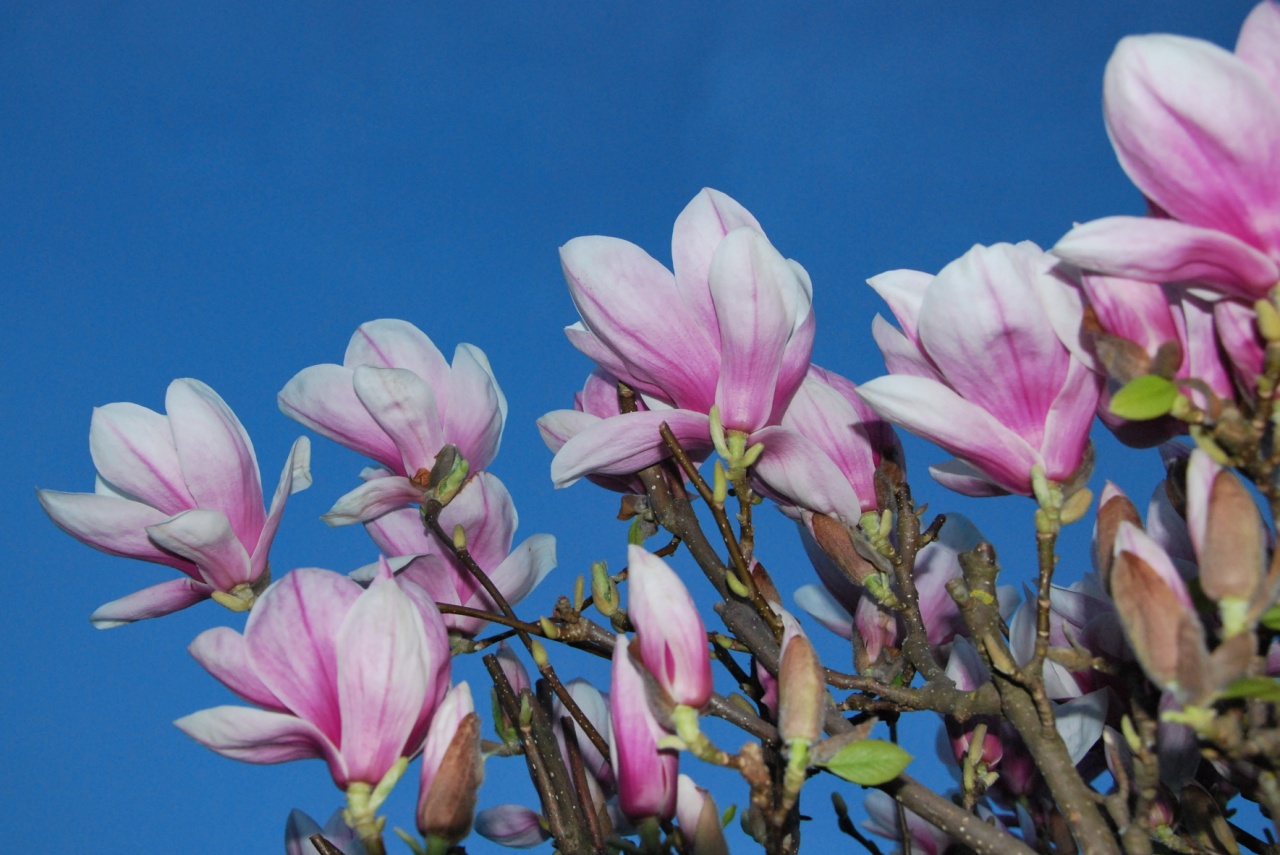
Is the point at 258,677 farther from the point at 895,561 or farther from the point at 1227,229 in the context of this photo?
the point at 1227,229

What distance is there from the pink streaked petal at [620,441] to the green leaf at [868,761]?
24 centimetres

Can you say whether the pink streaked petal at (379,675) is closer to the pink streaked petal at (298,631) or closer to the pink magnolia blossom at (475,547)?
the pink streaked petal at (298,631)

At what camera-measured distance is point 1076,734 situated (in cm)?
61

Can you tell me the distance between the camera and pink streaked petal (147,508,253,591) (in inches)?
25.1

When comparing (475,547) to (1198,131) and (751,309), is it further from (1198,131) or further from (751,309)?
(1198,131)

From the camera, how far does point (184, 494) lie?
69 centimetres

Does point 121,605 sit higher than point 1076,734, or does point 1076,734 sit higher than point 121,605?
point 121,605

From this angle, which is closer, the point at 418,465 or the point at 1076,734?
the point at 1076,734

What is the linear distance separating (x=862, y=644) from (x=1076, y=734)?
0.15 metres

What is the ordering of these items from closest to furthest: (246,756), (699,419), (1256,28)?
(1256,28) → (246,756) → (699,419)

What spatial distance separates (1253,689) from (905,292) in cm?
25

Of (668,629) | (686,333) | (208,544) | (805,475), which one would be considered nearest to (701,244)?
(686,333)

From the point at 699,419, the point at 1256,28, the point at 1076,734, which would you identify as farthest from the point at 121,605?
the point at 1256,28

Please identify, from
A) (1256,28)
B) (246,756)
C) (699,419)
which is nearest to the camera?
(1256,28)
